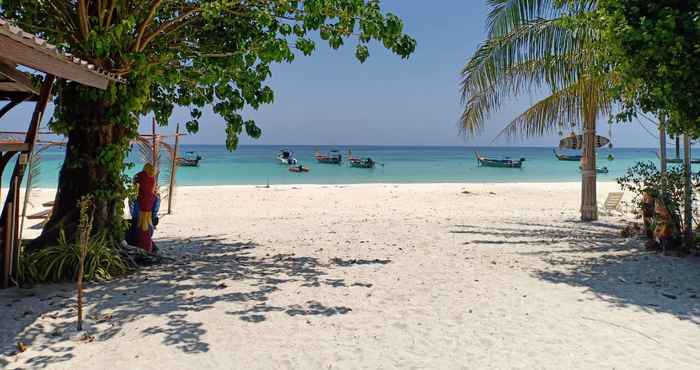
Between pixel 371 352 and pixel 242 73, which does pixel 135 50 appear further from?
pixel 371 352

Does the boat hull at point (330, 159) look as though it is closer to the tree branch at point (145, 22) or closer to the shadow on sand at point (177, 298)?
the shadow on sand at point (177, 298)

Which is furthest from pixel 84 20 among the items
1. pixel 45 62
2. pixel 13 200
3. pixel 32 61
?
pixel 32 61

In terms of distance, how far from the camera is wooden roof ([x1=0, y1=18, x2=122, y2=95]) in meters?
3.07

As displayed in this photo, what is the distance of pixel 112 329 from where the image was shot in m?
4.05

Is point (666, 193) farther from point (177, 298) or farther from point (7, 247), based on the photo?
point (7, 247)

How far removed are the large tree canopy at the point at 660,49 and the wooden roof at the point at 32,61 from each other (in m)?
5.47

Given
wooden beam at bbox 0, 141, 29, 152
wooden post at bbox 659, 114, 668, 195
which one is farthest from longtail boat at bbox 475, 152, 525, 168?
wooden beam at bbox 0, 141, 29, 152

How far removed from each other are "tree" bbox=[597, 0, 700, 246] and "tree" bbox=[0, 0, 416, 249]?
2.36 metres

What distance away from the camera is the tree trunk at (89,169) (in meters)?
6.21

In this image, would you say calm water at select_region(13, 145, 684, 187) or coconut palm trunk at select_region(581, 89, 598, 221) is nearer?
coconut palm trunk at select_region(581, 89, 598, 221)

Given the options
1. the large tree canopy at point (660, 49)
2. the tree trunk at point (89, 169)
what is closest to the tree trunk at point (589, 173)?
the large tree canopy at point (660, 49)

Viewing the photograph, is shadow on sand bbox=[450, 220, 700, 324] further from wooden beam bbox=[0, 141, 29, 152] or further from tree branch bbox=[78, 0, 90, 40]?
Answer: tree branch bbox=[78, 0, 90, 40]

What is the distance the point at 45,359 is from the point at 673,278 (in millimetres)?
6301

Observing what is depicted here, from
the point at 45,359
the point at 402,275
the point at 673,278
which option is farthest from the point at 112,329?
the point at 673,278
